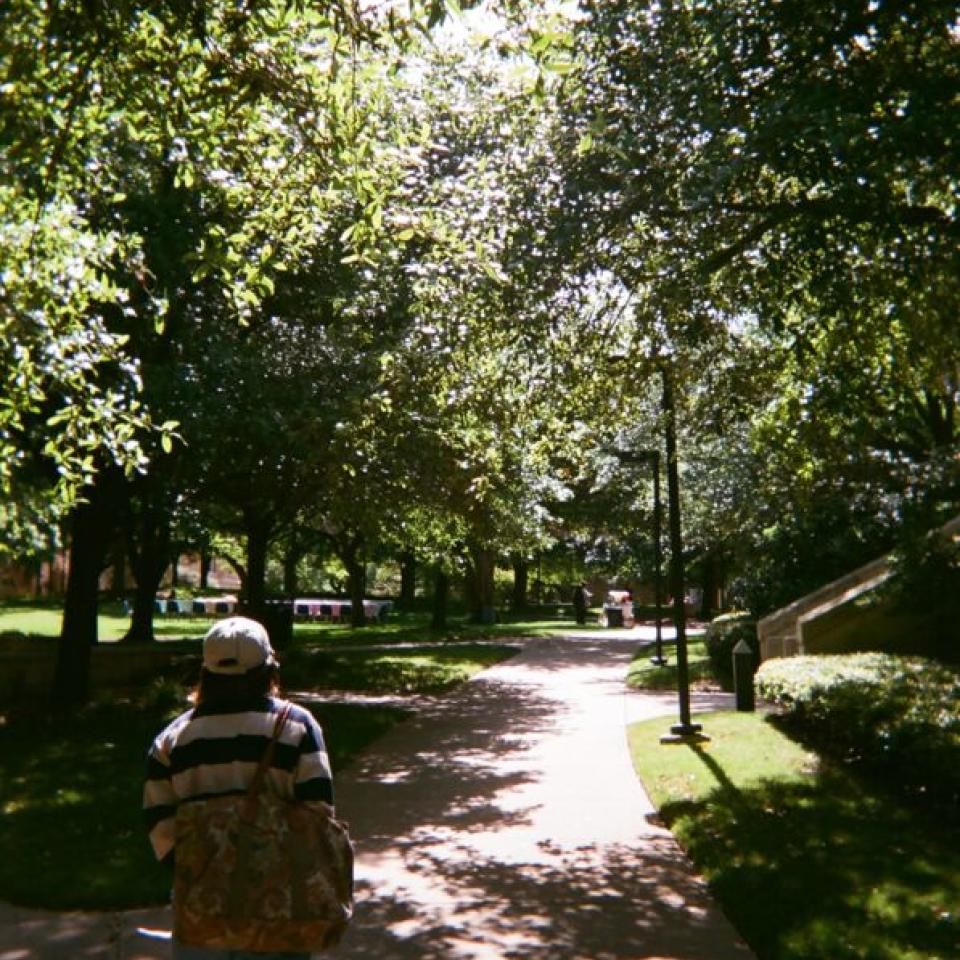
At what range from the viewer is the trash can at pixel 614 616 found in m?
42.8

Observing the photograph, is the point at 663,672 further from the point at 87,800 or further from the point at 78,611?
the point at 87,800

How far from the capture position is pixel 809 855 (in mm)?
7227

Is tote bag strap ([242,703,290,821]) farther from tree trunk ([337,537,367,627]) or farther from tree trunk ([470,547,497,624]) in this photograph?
tree trunk ([470,547,497,624])

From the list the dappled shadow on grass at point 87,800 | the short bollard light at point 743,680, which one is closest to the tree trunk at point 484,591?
the dappled shadow on grass at point 87,800

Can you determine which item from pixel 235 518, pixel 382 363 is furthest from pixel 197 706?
pixel 235 518

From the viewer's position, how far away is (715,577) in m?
48.0

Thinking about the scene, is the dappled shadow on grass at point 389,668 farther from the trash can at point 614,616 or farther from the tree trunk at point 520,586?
the tree trunk at point 520,586

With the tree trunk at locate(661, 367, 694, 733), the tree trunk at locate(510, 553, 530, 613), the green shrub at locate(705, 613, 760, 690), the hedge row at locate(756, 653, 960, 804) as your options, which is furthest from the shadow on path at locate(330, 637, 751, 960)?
the tree trunk at locate(510, 553, 530, 613)

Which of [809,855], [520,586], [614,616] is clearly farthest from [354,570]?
[809,855]

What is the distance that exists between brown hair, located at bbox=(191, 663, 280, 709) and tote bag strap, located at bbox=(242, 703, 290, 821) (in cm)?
12

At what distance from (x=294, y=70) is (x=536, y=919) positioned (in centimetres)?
628

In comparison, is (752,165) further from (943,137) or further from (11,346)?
(11,346)

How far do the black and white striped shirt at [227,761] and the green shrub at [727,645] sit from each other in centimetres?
1505

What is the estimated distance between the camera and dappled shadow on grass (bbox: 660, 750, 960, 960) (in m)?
5.62
